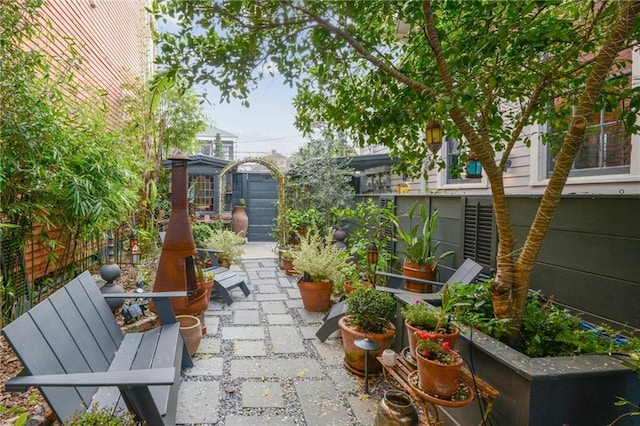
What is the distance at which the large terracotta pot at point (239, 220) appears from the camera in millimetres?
9469

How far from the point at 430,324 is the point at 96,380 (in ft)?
5.61

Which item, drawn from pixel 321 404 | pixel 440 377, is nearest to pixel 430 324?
pixel 440 377

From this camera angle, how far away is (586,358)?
1635 mm

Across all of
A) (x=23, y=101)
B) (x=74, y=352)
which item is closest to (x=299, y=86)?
(x=23, y=101)

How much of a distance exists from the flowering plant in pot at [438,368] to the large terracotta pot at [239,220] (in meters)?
8.10

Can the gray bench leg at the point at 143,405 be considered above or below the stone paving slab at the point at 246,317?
above

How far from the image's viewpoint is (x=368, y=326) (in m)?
2.80

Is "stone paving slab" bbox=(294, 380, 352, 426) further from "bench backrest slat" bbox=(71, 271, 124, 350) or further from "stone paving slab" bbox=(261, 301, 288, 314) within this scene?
"stone paving slab" bbox=(261, 301, 288, 314)

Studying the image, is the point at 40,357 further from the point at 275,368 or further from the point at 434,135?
the point at 434,135

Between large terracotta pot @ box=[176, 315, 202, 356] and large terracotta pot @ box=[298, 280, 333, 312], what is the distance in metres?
1.43

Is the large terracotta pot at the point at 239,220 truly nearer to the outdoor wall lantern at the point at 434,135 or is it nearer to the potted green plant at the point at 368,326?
the potted green plant at the point at 368,326

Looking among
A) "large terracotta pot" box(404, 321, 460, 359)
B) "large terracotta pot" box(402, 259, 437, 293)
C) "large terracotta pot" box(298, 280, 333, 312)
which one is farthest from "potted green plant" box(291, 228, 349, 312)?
"large terracotta pot" box(404, 321, 460, 359)

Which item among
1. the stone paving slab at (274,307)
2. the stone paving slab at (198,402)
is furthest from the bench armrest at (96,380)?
the stone paving slab at (274,307)

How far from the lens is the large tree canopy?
6.00 ft
